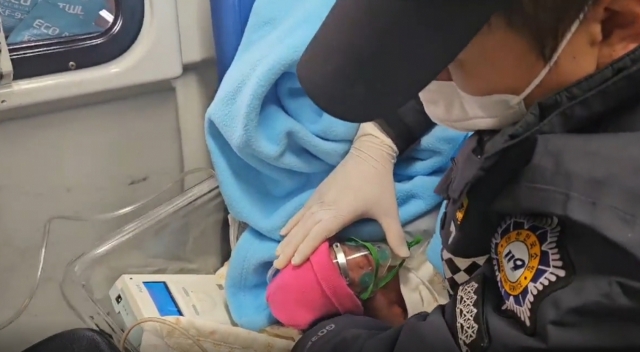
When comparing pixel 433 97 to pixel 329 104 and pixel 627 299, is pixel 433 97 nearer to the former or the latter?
pixel 329 104

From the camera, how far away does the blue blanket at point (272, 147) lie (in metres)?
0.84

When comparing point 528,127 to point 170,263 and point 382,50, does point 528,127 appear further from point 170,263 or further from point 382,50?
point 170,263

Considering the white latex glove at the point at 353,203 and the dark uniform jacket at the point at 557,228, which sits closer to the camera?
the dark uniform jacket at the point at 557,228

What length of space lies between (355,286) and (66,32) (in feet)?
1.67

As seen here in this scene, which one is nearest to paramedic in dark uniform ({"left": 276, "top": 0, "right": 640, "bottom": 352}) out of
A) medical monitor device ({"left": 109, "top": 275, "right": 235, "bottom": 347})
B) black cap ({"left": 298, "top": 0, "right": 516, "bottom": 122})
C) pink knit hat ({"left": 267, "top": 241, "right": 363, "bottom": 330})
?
black cap ({"left": 298, "top": 0, "right": 516, "bottom": 122})

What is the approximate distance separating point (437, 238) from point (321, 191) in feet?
0.54

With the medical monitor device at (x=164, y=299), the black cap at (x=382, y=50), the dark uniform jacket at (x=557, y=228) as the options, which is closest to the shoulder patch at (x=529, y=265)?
the dark uniform jacket at (x=557, y=228)

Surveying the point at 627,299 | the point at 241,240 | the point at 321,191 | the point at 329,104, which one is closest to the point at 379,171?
the point at 321,191

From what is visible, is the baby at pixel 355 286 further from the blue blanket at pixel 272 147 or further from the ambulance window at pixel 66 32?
the ambulance window at pixel 66 32

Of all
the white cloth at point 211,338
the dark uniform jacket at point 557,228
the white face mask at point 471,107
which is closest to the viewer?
the dark uniform jacket at point 557,228

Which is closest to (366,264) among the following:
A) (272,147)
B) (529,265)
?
(272,147)

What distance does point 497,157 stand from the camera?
54cm

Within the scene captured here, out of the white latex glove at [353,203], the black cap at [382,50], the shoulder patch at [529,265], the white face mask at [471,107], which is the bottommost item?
the white latex glove at [353,203]

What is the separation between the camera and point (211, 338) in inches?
31.2
